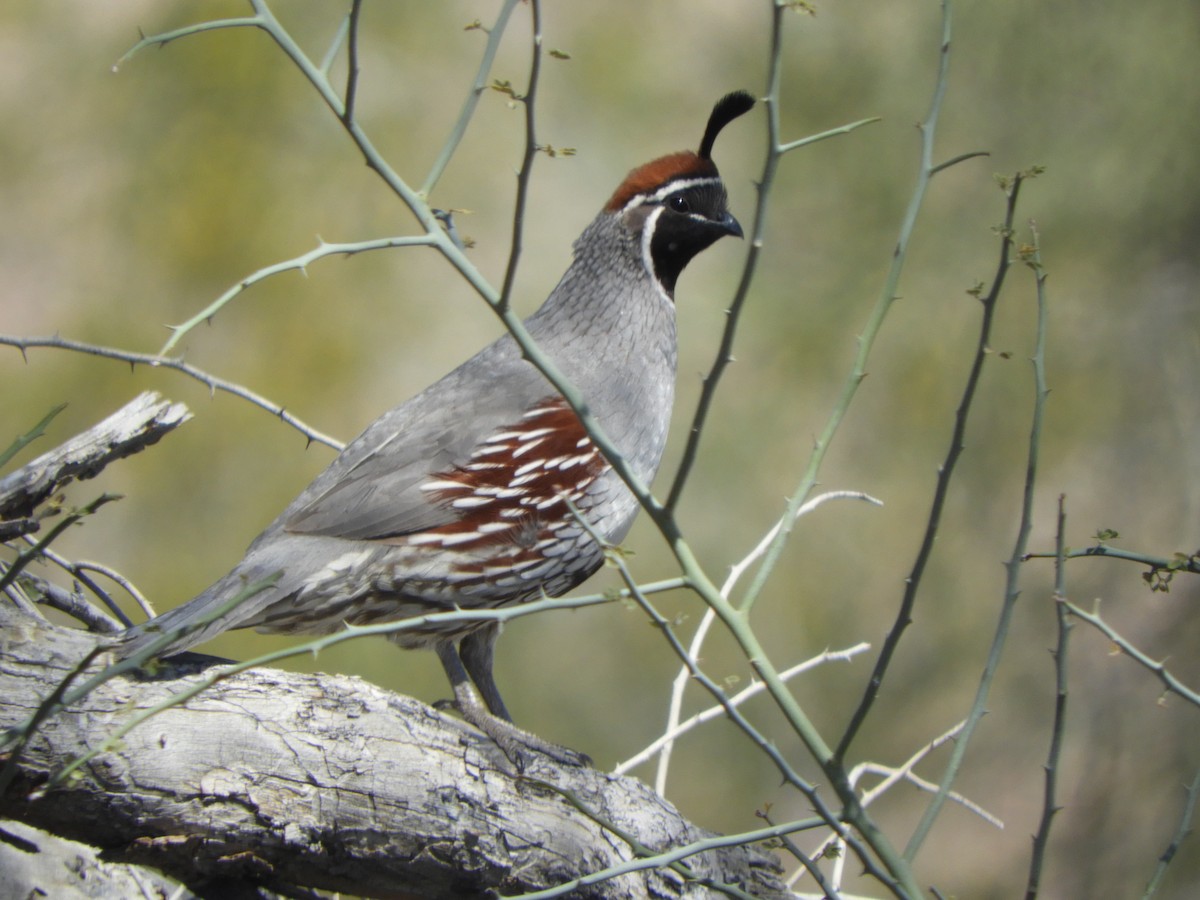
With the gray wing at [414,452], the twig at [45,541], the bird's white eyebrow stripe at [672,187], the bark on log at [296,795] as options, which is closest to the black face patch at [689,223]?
the bird's white eyebrow stripe at [672,187]

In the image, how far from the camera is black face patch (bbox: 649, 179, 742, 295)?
316 centimetres

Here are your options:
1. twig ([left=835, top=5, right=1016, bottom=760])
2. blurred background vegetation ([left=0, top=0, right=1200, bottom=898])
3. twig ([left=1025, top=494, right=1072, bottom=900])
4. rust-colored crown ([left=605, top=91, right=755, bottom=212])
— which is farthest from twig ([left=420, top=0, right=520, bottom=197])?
blurred background vegetation ([left=0, top=0, right=1200, bottom=898])

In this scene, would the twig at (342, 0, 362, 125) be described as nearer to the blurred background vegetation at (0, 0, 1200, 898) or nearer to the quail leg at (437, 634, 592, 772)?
the quail leg at (437, 634, 592, 772)

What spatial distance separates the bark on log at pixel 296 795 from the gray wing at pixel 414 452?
540 millimetres

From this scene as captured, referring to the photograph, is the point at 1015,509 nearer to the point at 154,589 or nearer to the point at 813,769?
the point at 813,769

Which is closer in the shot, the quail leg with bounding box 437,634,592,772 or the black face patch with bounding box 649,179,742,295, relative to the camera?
the quail leg with bounding box 437,634,592,772

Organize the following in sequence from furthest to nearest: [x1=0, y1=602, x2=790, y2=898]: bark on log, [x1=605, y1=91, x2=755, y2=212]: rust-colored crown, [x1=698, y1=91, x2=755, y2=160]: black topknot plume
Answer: [x1=605, y1=91, x2=755, y2=212]: rust-colored crown, [x1=698, y1=91, x2=755, y2=160]: black topknot plume, [x1=0, y1=602, x2=790, y2=898]: bark on log

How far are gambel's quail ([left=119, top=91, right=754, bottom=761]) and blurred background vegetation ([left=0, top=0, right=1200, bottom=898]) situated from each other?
229 centimetres

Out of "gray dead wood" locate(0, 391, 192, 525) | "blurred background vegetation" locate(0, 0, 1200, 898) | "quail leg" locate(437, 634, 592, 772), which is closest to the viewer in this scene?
"gray dead wood" locate(0, 391, 192, 525)

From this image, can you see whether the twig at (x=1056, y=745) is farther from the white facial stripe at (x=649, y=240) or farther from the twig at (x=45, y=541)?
the white facial stripe at (x=649, y=240)

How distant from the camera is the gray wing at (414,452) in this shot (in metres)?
2.66

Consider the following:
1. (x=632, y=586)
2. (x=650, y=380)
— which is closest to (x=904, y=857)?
(x=632, y=586)

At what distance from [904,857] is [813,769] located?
401 centimetres

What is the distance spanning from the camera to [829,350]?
20.1ft
